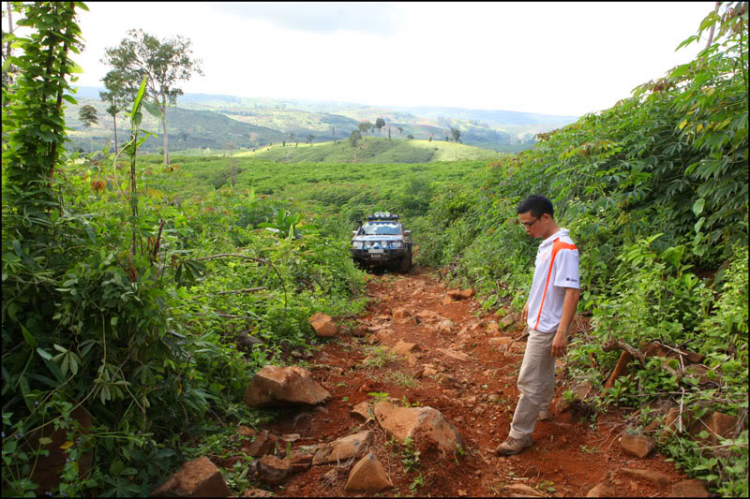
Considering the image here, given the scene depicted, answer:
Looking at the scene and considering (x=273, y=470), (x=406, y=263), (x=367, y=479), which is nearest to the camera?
(x=367, y=479)

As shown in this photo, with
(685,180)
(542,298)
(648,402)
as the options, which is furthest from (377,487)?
(685,180)

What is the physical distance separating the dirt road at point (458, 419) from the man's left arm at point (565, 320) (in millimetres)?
841

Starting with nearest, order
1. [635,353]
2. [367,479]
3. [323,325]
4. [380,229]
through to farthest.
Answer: [367,479] < [635,353] < [323,325] < [380,229]

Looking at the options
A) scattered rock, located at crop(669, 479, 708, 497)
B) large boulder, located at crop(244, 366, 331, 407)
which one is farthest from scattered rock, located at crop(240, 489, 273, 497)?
scattered rock, located at crop(669, 479, 708, 497)

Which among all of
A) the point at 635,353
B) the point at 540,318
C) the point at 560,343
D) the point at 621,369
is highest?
the point at 540,318

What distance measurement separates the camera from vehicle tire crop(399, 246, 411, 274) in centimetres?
1181

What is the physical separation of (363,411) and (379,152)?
3670 inches

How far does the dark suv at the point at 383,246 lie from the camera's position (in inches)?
447

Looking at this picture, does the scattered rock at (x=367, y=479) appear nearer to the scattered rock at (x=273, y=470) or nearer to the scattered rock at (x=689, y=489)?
the scattered rock at (x=273, y=470)

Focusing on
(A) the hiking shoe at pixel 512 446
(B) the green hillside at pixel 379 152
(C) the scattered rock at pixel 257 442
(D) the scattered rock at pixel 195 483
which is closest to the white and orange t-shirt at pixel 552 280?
(A) the hiking shoe at pixel 512 446

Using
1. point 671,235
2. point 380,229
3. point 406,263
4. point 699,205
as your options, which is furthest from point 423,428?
point 380,229

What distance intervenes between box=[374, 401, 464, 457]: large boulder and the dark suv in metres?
7.91

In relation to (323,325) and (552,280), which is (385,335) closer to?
(323,325)

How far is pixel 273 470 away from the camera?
9.61ft
